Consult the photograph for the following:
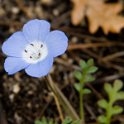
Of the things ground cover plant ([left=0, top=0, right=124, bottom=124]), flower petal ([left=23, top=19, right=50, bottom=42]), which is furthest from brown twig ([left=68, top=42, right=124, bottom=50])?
flower petal ([left=23, top=19, right=50, bottom=42])

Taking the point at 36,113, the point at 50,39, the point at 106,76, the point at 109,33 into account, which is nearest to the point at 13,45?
the point at 50,39

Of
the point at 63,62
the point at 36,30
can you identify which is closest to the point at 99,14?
the point at 63,62

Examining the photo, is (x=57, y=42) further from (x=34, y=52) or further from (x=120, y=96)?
(x=120, y=96)

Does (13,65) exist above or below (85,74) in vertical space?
above

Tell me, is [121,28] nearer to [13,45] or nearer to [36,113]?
[36,113]

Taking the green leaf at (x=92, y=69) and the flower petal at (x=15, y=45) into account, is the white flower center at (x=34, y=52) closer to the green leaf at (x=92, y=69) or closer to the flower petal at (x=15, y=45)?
the flower petal at (x=15, y=45)

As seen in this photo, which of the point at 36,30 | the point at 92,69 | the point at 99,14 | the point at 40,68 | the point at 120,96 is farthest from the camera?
the point at 99,14

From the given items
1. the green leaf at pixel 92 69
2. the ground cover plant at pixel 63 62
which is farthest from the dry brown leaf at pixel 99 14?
the green leaf at pixel 92 69

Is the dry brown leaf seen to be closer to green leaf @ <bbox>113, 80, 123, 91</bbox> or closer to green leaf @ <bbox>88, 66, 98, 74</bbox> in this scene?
green leaf @ <bbox>113, 80, 123, 91</bbox>
